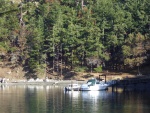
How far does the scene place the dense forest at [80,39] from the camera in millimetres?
91438

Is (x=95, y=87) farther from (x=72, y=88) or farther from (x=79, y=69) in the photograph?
(x=79, y=69)

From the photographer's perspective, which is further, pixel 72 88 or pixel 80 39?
pixel 80 39

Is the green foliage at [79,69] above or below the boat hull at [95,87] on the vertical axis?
above

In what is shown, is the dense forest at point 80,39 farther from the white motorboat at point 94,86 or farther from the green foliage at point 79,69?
the white motorboat at point 94,86

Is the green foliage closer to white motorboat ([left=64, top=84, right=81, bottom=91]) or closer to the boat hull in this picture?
white motorboat ([left=64, top=84, right=81, bottom=91])

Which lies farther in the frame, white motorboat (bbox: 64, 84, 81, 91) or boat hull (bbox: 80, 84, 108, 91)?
boat hull (bbox: 80, 84, 108, 91)

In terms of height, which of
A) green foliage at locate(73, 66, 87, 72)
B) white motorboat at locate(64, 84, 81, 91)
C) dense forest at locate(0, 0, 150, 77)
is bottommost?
white motorboat at locate(64, 84, 81, 91)

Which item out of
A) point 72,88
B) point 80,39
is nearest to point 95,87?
point 72,88

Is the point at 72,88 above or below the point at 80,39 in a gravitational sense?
below

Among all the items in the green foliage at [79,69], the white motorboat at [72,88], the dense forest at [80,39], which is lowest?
the white motorboat at [72,88]

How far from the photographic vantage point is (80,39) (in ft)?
306

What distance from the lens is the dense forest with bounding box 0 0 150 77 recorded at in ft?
300

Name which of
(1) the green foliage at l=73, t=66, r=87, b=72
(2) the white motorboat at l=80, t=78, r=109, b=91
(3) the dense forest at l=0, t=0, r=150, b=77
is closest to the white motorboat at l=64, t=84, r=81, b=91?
(2) the white motorboat at l=80, t=78, r=109, b=91

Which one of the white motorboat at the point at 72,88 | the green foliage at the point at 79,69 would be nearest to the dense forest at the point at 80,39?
the green foliage at the point at 79,69
